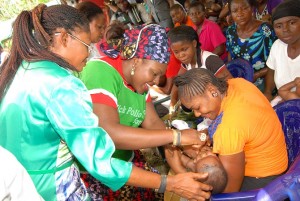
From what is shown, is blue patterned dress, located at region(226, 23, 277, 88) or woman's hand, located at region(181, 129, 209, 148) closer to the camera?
woman's hand, located at region(181, 129, 209, 148)

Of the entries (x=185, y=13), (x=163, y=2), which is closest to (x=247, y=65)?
(x=185, y=13)

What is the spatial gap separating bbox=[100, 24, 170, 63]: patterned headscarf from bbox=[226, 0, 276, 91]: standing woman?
210cm

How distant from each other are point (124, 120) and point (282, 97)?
1.56 metres

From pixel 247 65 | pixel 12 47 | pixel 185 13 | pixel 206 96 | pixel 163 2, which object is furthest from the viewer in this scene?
pixel 163 2

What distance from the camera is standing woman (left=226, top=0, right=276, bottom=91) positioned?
4152mm

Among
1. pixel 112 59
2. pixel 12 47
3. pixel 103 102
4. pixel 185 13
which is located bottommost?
pixel 185 13

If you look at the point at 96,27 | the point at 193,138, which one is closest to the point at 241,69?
the point at 96,27

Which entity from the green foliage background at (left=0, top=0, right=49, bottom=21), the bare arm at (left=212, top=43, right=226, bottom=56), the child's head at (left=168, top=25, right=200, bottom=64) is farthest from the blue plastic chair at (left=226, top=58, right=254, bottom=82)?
the green foliage background at (left=0, top=0, right=49, bottom=21)

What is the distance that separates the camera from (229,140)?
2189 mm

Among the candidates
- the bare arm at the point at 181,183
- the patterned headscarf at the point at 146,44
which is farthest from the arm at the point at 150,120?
the bare arm at the point at 181,183

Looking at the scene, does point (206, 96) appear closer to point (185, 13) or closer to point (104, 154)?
point (104, 154)

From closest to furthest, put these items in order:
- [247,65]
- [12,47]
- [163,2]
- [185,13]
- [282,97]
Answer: [12,47] < [282,97] < [247,65] < [185,13] < [163,2]

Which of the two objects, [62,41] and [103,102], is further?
[103,102]

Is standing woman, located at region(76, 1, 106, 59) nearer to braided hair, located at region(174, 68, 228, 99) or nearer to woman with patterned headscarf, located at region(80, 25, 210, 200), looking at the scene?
woman with patterned headscarf, located at region(80, 25, 210, 200)
